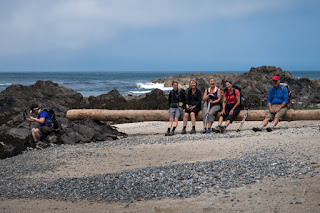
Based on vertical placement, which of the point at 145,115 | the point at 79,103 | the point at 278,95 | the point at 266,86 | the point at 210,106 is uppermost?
the point at 278,95

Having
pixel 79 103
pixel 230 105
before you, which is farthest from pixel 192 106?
pixel 79 103

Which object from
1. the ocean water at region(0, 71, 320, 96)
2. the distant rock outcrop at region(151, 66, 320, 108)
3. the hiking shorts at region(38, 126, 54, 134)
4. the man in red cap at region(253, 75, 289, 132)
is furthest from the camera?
the ocean water at region(0, 71, 320, 96)

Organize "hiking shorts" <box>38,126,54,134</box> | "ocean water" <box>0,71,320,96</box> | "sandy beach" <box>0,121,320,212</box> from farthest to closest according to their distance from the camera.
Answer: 1. "ocean water" <box>0,71,320,96</box>
2. "hiking shorts" <box>38,126,54,134</box>
3. "sandy beach" <box>0,121,320,212</box>

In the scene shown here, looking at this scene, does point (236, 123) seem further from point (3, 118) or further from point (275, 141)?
point (3, 118)

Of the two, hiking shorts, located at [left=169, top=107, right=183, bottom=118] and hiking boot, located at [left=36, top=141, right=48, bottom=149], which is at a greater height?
hiking shorts, located at [left=169, top=107, right=183, bottom=118]

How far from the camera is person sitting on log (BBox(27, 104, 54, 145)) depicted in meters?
11.7

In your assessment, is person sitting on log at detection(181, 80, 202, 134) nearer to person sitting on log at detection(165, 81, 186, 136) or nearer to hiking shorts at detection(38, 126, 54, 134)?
person sitting on log at detection(165, 81, 186, 136)

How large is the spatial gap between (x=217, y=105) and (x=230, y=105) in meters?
0.41

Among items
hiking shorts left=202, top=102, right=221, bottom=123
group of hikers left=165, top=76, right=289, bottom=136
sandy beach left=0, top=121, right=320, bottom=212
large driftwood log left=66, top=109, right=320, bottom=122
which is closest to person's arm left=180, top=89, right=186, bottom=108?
group of hikers left=165, top=76, right=289, bottom=136

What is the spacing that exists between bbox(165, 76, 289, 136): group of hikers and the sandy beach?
18.7 inches

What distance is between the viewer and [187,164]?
787 centimetres

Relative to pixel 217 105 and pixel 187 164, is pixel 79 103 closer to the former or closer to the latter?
pixel 217 105

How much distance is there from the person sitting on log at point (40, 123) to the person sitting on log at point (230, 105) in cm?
543

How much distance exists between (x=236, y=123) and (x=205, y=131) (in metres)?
2.69
